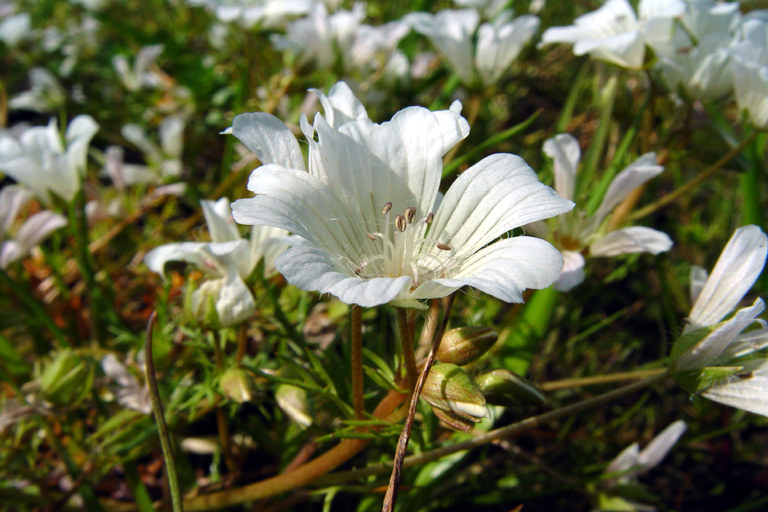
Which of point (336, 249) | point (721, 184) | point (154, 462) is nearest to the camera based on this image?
point (336, 249)

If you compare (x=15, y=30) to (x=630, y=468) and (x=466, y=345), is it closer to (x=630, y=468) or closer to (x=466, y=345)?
(x=466, y=345)

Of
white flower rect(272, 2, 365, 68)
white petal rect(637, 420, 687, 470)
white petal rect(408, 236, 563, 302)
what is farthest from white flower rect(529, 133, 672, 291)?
white flower rect(272, 2, 365, 68)

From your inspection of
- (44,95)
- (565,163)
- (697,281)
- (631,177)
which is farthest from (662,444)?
(44,95)

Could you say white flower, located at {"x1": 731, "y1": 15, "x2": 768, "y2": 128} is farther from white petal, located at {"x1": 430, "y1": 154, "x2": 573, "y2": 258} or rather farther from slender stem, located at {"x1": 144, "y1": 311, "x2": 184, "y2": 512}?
slender stem, located at {"x1": 144, "y1": 311, "x2": 184, "y2": 512}

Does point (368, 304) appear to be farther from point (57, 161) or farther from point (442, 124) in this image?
point (57, 161)

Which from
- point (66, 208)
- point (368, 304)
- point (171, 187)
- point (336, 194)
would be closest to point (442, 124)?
point (336, 194)

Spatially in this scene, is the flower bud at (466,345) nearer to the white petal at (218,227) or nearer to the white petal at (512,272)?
the white petal at (512,272)

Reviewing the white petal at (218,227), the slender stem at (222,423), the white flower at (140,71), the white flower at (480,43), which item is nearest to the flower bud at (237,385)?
the slender stem at (222,423)
